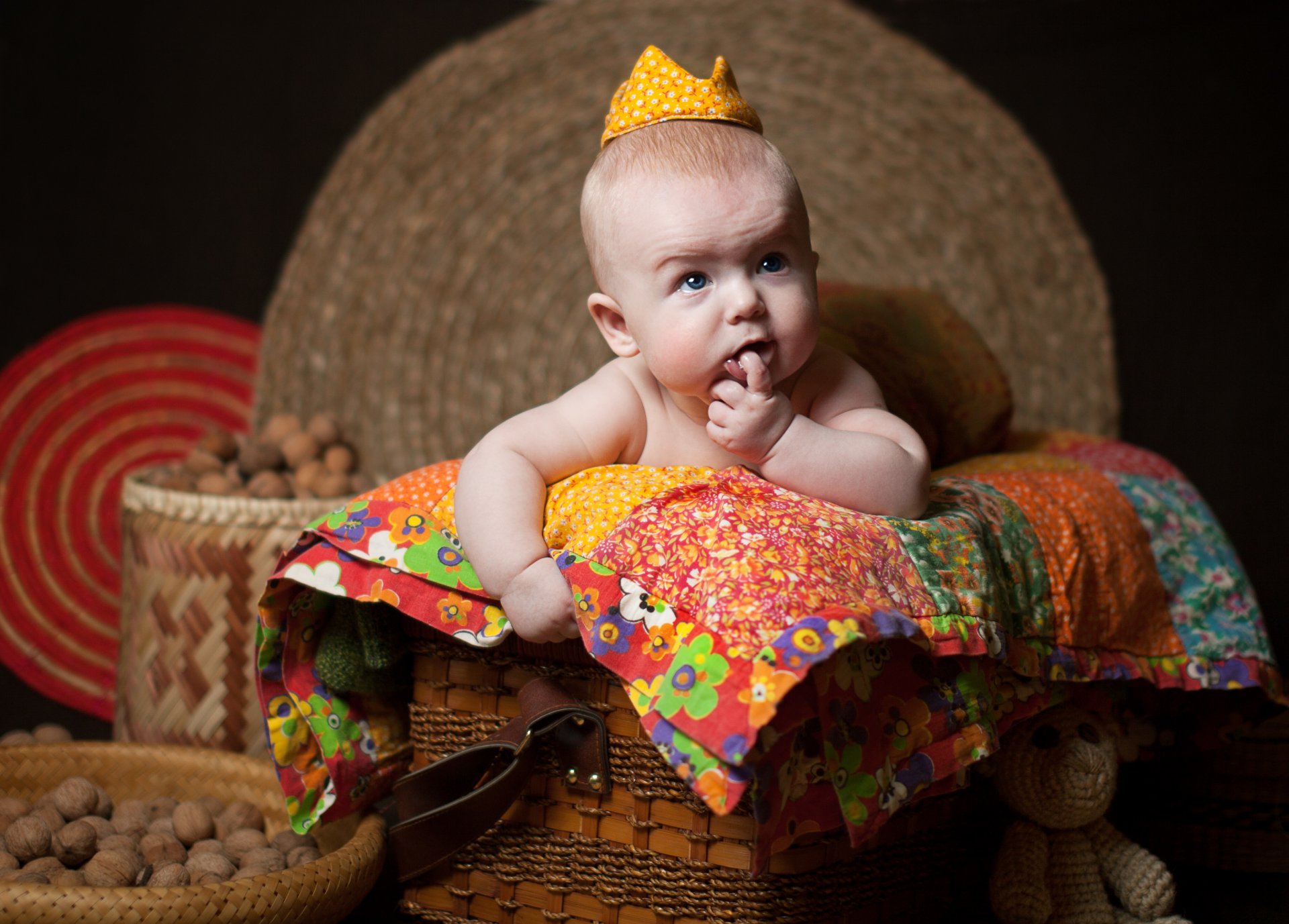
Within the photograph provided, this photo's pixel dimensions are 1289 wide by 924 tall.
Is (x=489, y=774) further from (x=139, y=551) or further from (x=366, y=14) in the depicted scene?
(x=366, y=14)

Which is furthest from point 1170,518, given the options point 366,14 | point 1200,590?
point 366,14

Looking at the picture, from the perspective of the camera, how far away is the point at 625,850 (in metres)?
0.89

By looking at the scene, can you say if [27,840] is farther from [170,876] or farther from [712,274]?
[712,274]

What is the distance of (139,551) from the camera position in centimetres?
143

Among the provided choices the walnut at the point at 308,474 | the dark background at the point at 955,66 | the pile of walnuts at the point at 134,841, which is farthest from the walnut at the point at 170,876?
the dark background at the point at 955,66

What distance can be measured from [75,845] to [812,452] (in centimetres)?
75

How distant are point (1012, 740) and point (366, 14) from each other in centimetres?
172

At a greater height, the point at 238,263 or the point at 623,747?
the point at 238,263

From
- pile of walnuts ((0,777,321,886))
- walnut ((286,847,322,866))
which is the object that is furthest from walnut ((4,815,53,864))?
walnut ((286,847,322,866))

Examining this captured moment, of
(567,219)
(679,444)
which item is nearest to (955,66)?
(567,219)

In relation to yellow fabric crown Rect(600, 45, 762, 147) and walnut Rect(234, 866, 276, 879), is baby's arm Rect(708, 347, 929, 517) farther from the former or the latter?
walnut Rect(234, 866, 276, 879)

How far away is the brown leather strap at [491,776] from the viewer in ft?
2.90

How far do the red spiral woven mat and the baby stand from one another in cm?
126

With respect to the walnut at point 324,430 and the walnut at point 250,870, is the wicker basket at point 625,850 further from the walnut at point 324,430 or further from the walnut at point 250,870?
the walnut at point 324,430
